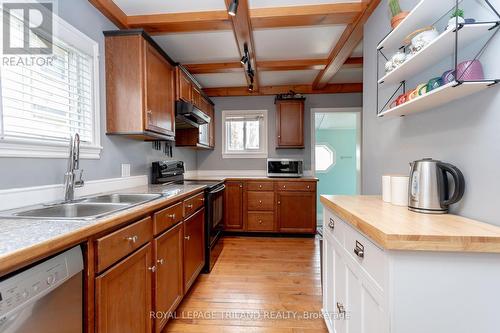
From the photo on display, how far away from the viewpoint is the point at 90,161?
67.4 inches

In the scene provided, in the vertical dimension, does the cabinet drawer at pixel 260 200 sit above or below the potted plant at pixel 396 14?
below

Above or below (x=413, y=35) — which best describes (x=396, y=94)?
below

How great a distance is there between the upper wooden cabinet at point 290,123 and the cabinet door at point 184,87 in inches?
63.4

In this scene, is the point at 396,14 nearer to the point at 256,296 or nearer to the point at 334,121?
the point at 256,296

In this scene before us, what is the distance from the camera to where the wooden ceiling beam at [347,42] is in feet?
6.29

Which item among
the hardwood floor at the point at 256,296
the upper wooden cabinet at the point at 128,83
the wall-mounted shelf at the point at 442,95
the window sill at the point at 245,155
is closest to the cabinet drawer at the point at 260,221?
the hardwood floor at the point at 256,296

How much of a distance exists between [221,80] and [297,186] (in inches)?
81.8

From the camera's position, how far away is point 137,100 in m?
1.87

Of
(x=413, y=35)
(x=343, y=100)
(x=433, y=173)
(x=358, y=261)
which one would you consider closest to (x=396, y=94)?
(x=413, y=35)

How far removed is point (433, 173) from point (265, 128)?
3.26 metres

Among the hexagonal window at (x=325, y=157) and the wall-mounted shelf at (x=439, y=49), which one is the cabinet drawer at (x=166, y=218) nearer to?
the wall-mounted shelf at (x=439, y=49)

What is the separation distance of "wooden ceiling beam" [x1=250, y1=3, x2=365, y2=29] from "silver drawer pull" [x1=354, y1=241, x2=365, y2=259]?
6.18 feet

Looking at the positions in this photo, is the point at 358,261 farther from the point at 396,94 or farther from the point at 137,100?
the point at 137,100

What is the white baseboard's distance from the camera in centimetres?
117
